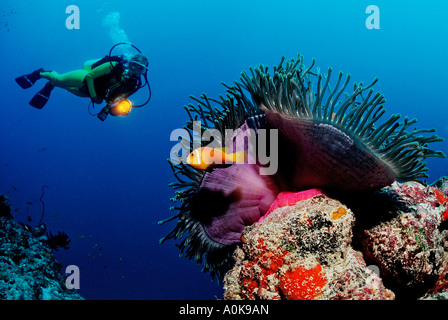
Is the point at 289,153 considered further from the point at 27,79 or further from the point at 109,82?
the point at 27,79

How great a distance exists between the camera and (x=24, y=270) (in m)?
4.18

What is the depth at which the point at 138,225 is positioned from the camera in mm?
55875

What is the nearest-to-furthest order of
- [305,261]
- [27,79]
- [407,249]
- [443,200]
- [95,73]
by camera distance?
[305,261], [407,249], [443,200], [95,73], [27,79]

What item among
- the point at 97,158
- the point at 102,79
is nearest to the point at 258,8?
the point at 97,158

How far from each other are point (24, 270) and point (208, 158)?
12.3 feet

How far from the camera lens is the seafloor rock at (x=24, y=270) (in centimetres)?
353

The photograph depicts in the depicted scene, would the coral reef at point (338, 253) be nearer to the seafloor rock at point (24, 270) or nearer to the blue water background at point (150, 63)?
the seafloor rock at point (24, 270)

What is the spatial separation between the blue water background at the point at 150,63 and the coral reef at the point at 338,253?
60164 mm

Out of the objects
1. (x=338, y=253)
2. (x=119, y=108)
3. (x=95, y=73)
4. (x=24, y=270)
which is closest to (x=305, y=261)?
(x=338, y=253)

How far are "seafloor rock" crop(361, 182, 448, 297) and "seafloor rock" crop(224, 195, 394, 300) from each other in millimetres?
359

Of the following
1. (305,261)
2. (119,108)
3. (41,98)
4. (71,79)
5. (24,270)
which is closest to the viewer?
(305,261)

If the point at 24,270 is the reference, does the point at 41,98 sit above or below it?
above

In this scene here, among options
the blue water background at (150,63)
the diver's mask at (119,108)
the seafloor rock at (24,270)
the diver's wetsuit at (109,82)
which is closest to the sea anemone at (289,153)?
the seafloor rock at (24,270)

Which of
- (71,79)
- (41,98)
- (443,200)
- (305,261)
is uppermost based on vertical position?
(41,98)
